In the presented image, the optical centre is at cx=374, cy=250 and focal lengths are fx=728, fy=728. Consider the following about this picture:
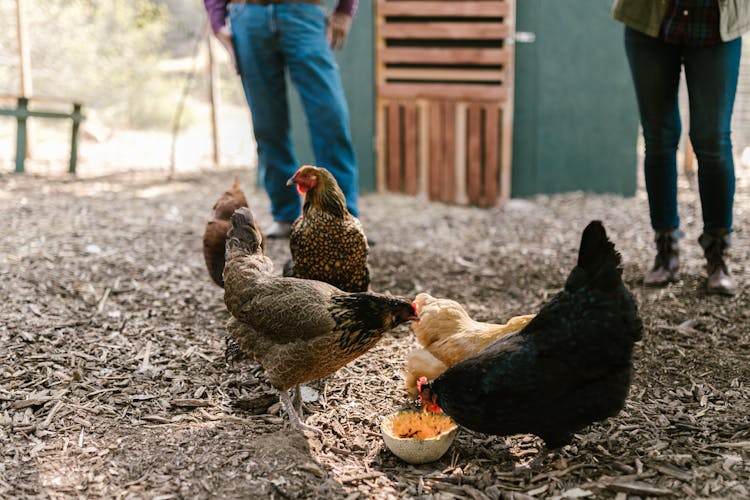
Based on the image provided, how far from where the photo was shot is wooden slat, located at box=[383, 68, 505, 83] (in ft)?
20.7

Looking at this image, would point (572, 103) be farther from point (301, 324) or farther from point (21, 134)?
point (21, 134)

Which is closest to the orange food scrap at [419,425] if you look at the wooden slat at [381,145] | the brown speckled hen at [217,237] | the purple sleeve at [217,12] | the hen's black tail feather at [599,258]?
the hen's black tail feather at [599,258]

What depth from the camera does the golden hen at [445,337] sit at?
2.64 m

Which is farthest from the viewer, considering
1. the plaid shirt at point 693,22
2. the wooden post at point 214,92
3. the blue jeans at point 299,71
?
the wooden post at point 214,92

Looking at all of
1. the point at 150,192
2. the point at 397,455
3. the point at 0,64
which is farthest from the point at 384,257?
the point at 0,64

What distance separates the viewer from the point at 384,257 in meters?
4.56

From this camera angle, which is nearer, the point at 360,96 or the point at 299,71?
the point at 299,71

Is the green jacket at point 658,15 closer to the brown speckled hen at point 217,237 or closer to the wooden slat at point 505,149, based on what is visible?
the brown speckled hen at point 217,237

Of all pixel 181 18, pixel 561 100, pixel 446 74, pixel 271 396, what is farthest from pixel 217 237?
pixel 181 18

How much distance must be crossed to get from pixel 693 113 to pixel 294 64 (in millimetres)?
2281

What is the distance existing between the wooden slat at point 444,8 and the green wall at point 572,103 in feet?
1.04

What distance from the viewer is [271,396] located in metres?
2.78

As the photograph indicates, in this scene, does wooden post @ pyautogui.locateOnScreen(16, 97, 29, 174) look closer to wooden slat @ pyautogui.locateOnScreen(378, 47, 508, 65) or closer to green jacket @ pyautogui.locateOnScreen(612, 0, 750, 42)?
wooden slat @ pyautogui.locateOnScreen(378, 47, 508, 65)

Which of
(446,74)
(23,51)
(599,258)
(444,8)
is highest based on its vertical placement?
(444,8)
